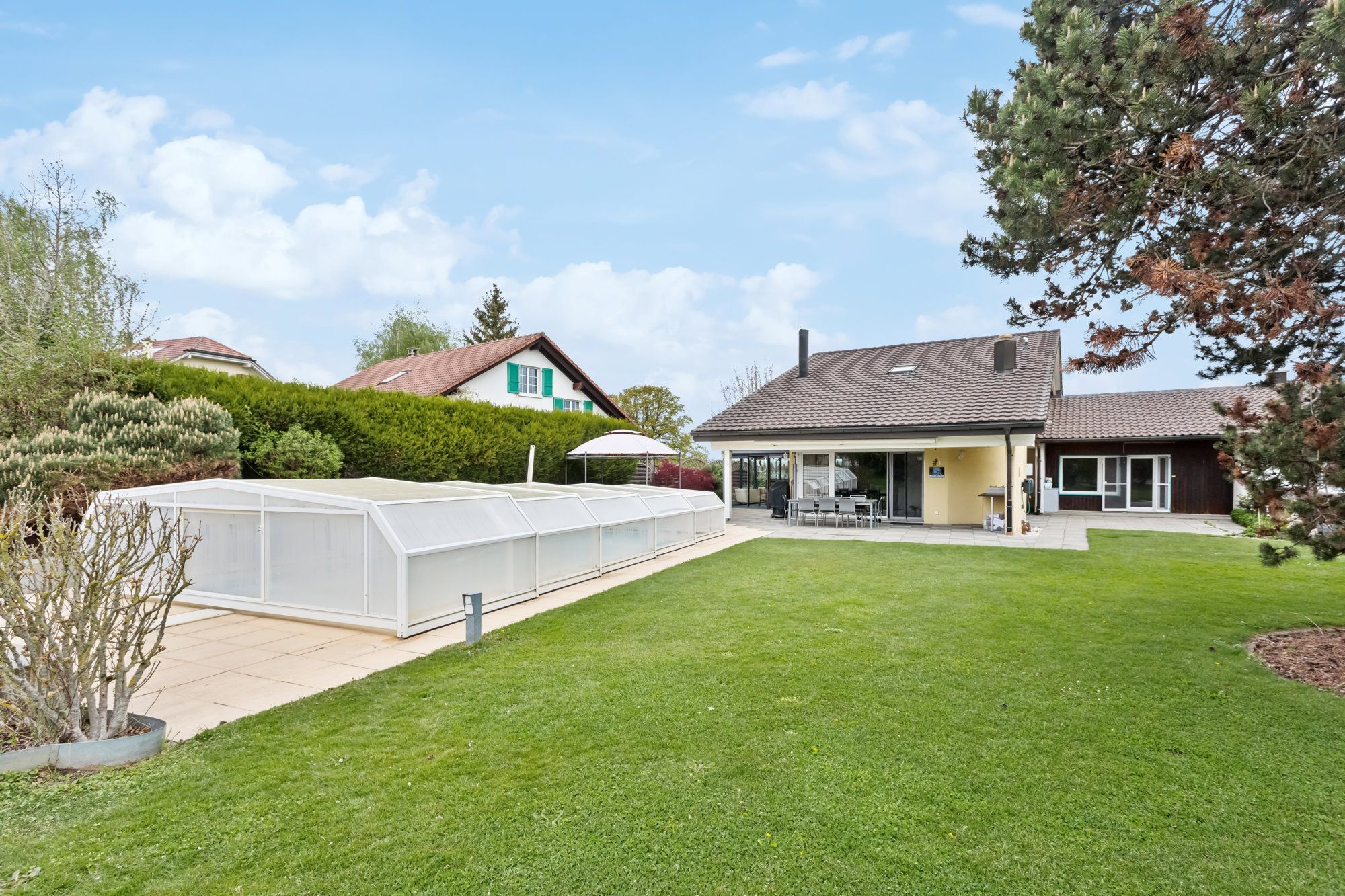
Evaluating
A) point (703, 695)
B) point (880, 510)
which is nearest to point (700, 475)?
point (880, 510)

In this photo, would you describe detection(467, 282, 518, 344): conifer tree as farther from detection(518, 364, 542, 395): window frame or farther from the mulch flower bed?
the mulch flower bed

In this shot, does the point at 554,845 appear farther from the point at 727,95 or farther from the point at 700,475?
the point at 700,475

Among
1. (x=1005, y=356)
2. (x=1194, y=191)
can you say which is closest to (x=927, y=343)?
(x=1005, y=356)

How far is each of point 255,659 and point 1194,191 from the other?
8.31 meters

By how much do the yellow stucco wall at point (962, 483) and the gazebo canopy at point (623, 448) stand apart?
22.3ft

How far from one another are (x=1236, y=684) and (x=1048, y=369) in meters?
14.0

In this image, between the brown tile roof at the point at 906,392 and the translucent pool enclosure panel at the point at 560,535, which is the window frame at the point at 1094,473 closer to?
the brown tile roof at the point at 906,392

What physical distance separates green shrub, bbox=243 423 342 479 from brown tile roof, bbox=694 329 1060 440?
9808mm

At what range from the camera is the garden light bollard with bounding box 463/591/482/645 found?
20.5ft

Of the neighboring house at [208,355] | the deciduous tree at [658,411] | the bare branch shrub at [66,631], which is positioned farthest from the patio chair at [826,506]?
the neighboring house at [208,355]

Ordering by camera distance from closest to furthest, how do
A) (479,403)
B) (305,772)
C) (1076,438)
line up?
1. (305,772)
2. (479,403)
3. (1076,438)

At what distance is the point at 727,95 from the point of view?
41.8 ft

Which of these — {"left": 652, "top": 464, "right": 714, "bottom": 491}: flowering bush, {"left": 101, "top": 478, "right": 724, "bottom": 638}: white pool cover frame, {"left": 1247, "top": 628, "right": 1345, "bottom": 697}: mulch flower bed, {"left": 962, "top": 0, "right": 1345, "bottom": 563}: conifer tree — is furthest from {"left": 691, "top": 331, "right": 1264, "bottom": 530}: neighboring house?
{"left": 101, "top": 478, "right": 724, "bottom": 638}: white pool cover frame

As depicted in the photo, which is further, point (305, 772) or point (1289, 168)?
point (1289, 168)
